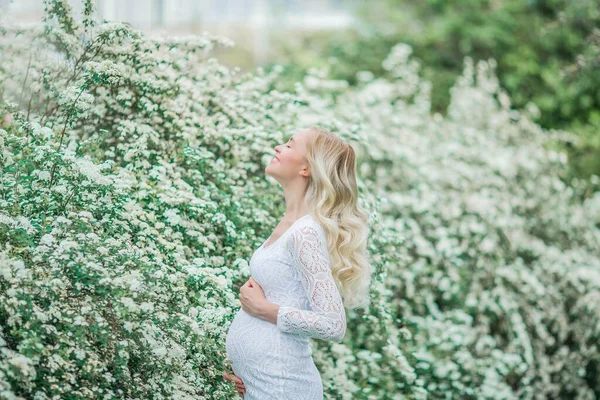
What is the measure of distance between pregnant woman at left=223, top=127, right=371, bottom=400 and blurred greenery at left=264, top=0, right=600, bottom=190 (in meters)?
7.66

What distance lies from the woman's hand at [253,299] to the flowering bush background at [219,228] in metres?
0.24

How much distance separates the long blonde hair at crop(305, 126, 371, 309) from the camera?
3.27 metres

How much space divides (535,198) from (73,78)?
479cm

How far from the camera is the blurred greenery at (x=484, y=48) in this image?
454 inches

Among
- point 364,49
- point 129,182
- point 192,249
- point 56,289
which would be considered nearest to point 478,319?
point 192,249

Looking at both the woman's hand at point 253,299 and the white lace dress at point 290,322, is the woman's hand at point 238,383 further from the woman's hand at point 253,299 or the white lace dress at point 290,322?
the woman's hand at point 253,299

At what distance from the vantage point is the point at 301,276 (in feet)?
10.2

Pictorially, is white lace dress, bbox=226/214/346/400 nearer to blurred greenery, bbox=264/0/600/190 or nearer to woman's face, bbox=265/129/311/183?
woman's face, bbox=265/129/311/183

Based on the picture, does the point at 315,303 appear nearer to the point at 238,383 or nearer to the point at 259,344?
the point at 259,344

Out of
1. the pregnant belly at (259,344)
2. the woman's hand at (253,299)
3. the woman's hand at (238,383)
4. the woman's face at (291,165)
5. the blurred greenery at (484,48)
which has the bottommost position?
the woman's hand at (238,383)

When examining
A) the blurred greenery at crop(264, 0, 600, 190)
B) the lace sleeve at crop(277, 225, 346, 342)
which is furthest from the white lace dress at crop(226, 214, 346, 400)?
the blurred greenery at crop(264, 0, 600, 190)

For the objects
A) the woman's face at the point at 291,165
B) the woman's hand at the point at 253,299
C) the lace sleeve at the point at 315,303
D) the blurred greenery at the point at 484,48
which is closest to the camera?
the lace sleeve at the point at 315,303

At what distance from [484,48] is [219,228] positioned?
9.31 meters

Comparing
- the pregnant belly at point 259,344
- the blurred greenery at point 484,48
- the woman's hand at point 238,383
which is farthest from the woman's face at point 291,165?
the blurred greenery at point 484,48
